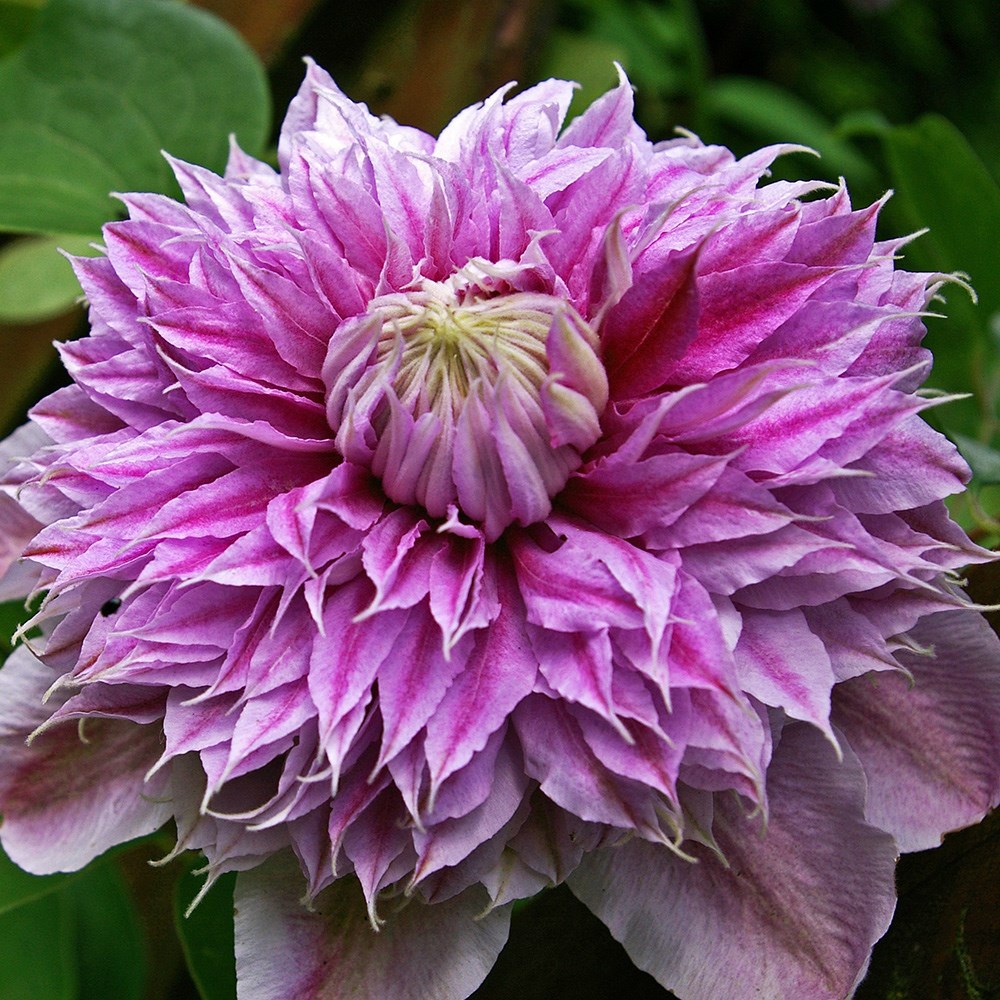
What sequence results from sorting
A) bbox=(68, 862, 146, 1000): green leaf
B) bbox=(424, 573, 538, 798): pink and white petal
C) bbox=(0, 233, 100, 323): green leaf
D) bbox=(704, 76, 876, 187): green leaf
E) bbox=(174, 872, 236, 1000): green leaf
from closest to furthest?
bbox=(424, 573, 538, 798): pink and white petal < bbox=(174, 872, 236, 1000): green leaf < bbox=(68, 862, 146, 1000): green leaf < bbox=(0, 233, 100, 323): green leaf < bbox=(704, 76, 876, 187): green leaf

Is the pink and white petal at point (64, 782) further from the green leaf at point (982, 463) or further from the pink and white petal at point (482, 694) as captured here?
the green leaf at point (982, 463)

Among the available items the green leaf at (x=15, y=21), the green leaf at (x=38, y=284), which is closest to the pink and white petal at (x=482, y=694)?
the green leaf at (x=38, y=284)

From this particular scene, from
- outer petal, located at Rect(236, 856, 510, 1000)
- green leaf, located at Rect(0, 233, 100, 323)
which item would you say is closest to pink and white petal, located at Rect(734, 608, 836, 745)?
outer petal, located at Rect(236, 856, 510, 1000)

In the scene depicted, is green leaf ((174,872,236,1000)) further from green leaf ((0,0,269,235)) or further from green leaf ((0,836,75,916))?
green leaf ((0,0,269,235))

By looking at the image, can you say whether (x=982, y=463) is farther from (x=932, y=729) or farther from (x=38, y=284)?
(x=38, y=284)

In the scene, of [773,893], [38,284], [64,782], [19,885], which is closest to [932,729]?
[773,893]

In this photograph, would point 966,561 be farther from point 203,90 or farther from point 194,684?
point 203,90

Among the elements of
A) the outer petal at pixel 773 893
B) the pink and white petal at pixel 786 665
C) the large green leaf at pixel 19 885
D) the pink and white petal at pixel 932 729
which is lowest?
the large green leaf at pixel 19 885
